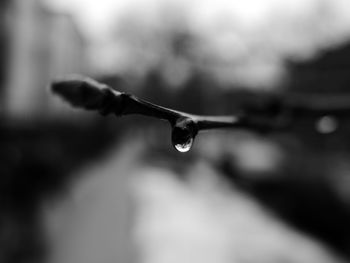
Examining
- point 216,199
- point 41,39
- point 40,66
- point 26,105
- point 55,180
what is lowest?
point 55,180

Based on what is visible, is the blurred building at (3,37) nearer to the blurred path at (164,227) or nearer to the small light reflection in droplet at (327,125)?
the blurred path at (164,227)

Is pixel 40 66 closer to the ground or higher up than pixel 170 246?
higher up

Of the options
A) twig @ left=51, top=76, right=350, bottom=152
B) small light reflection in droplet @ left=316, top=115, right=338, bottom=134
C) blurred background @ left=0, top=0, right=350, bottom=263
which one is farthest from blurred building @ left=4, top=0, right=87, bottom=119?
twig @ left=51, top=76, right=350, bottom=152

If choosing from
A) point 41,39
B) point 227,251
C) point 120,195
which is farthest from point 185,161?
point 227,251

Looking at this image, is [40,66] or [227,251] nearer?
[227,251]

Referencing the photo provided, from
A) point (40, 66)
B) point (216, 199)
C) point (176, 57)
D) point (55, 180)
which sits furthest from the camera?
point (40, 66)

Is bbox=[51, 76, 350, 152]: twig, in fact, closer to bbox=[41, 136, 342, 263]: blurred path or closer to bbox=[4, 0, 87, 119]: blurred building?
bbox=[41, 136, 342, 263]: blurred path

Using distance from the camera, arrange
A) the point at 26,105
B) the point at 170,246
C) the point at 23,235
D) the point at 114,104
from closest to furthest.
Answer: the point at 114,104 → the point at 23,235 → the point at 170,246 → the point at 26,105

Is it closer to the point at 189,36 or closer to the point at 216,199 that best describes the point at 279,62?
the point at 216,199
